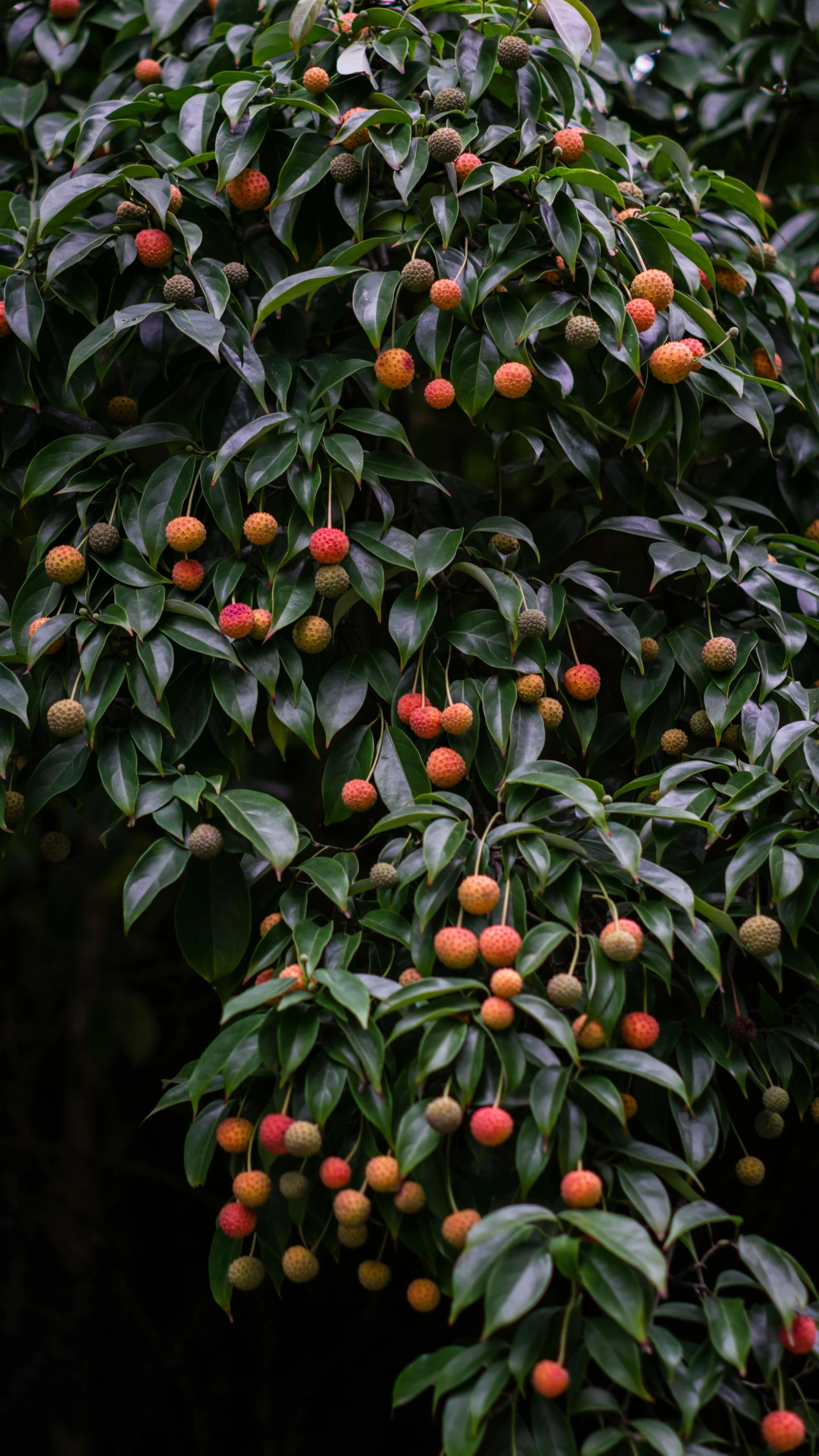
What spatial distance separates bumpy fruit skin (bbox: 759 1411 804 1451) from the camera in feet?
3.41

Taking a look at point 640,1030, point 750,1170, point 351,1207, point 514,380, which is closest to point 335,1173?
point 351,1207

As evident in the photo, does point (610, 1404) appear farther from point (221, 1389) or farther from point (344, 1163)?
point (221, 1389)

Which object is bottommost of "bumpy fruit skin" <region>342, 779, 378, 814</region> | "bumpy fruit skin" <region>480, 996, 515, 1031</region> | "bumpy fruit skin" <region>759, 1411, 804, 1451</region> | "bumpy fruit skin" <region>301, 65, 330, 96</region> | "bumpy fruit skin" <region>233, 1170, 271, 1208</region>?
"bumpy fruit skin" <region>759, 1411, 804, 1451</region>

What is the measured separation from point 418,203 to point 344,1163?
124 centimetres

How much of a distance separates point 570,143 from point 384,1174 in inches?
50.2

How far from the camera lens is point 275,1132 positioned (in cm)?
111

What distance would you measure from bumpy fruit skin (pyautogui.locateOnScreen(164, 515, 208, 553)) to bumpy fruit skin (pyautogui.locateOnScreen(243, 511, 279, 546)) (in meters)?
0.06

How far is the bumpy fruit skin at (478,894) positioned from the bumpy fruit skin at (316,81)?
107 cm

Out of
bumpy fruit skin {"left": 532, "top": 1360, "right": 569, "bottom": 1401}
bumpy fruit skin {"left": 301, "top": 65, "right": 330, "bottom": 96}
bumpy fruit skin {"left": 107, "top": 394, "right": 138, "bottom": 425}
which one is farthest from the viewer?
bumpy fruit skin {"left": 107, "top": 394, "right": 138, "bottom": 425}

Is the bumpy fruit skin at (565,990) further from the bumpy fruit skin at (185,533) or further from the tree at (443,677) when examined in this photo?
the bumpy fruit skin at (185,533)

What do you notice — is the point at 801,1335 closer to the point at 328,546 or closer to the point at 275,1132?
the point at 275,1132

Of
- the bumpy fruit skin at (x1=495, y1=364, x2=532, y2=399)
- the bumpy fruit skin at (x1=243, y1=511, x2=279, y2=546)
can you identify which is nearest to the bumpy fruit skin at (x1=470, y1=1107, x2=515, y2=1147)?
the bumpy fruit skin at (x1=243, y1=511, x2=279, y2=546)

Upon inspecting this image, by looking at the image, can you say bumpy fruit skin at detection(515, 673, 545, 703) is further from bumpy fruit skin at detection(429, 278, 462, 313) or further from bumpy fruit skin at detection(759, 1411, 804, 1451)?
bumpy fruit skin at detection(759, 1411, 804, 1451)

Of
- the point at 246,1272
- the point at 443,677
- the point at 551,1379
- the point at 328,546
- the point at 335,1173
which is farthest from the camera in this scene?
the point at 443,677
